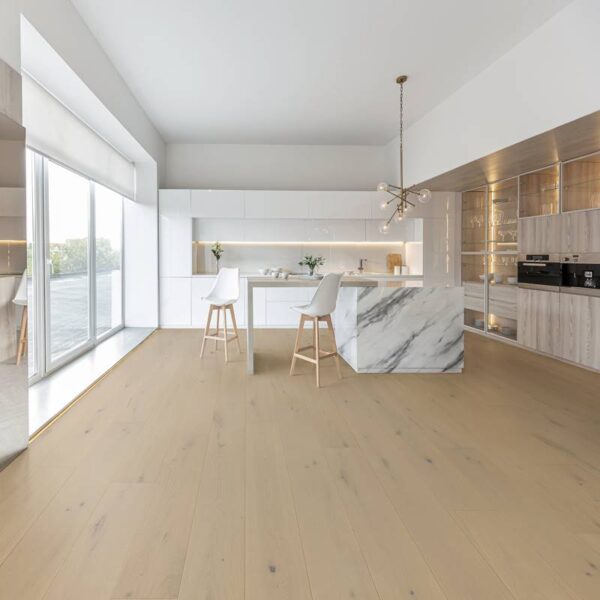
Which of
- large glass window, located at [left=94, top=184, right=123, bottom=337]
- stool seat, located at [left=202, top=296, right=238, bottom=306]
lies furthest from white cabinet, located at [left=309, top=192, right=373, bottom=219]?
large glass window, located at [left=94, top=184, right=123, bottom=337]

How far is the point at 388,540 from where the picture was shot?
1.88 metres

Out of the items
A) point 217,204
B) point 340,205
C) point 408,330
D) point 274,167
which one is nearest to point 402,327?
point 408,330

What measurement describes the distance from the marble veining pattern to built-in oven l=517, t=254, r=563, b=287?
1291 mm

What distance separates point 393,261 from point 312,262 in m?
1.36

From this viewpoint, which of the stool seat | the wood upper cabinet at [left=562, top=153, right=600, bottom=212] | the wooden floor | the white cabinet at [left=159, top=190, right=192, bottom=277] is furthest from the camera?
the white cabinet at [left=159, top=190, right=192, bottom=277]

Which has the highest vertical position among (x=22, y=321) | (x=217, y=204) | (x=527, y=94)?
(x=527, y=94)

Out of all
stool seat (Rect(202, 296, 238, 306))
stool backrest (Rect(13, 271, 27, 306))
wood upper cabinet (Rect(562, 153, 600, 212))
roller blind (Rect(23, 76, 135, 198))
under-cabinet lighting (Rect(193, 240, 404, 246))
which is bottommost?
stool seat (Rect(202, 296, 238, 306))

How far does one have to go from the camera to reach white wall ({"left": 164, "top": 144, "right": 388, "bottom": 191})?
307 inches

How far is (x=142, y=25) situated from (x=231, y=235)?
3.94m

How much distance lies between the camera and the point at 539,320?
5.55 metres

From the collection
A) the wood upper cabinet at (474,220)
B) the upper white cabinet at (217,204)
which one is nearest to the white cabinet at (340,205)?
the upper white cabinet at (217,204)

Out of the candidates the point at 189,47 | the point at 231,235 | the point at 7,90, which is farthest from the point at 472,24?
the point at 231,235

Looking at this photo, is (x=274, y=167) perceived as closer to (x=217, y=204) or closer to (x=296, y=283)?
(x=217, y=204)

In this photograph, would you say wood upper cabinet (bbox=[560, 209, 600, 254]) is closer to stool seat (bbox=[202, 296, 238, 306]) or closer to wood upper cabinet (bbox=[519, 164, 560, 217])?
wood upper cabinet (bbox=[519, 164, 560, 217])
